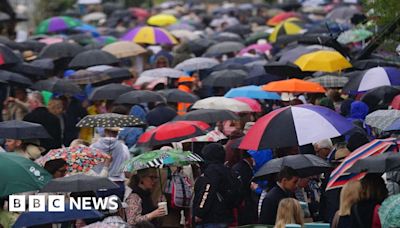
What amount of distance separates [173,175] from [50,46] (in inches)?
468

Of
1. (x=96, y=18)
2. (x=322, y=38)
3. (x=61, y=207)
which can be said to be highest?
(x=96, y=18)

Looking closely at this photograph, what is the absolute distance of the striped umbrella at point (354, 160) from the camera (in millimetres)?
12094

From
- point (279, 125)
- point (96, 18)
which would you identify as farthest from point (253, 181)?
point (96, 18)

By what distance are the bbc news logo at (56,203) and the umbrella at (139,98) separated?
629cm

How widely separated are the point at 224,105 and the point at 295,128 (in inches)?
159

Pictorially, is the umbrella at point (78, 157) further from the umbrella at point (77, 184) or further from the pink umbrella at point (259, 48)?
the pink umbrella at point (259, 48)

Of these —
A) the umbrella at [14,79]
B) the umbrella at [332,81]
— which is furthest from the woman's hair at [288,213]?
the umbrella at [14,79]

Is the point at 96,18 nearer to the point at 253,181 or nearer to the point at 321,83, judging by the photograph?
the point at 321,83

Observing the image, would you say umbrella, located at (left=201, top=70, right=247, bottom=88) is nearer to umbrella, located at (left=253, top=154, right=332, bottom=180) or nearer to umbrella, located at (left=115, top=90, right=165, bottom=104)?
umbrella, located at (left=115, top=90, right=165, bottom=104)

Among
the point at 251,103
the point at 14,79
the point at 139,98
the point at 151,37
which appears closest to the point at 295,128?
the point at 251,103

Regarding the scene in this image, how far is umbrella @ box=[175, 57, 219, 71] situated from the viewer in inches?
955

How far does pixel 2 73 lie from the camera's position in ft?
66.0

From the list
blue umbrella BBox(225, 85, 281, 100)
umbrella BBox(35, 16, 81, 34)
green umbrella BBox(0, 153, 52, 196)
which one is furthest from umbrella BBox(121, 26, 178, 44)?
green umbrella BBox(0, 153, 52, 196)

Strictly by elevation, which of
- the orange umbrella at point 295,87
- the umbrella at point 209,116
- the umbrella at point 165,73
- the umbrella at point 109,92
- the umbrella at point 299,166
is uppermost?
the umbrella at point 165,73
